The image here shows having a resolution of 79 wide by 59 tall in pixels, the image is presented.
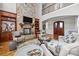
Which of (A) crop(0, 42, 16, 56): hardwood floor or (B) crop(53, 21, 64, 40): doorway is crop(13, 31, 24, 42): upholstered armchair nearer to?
(A) crop(0, 42, 16, 56): hardwood floor

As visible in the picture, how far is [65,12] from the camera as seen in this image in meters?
3.29

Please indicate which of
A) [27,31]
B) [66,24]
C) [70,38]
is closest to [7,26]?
[27,31]

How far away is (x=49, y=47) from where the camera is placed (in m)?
3.29

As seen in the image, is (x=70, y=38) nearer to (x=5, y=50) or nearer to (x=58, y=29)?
(x=58, y=29)

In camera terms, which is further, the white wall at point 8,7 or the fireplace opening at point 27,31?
A: the fireplace opening at point 27,31

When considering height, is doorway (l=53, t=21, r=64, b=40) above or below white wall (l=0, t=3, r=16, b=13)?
below

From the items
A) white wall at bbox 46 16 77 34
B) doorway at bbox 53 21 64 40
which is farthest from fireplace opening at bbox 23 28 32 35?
doorway at bbox 53 21 64 40

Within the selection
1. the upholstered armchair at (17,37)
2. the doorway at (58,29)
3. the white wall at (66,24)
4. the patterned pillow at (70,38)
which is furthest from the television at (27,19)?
the patterned pillow at (70,38)

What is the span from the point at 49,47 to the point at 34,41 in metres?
0.33

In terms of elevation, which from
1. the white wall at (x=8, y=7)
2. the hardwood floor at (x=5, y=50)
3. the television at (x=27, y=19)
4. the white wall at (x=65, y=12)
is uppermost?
the white wall at (x=8, y=7)

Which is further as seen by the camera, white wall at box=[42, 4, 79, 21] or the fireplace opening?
the fireplace opening

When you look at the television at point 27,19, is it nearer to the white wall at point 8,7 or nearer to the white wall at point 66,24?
the white wall at point 8,7

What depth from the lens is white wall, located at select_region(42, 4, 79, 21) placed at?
324cm

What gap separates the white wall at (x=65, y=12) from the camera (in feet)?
10.6
